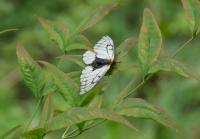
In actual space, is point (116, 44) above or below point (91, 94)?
below

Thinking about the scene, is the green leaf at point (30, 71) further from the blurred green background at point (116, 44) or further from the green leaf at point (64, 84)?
the blurred green background at point (116, 44)

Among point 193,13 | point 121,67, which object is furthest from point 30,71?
point 193,13

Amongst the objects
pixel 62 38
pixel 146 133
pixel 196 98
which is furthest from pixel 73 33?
pixel 196 98

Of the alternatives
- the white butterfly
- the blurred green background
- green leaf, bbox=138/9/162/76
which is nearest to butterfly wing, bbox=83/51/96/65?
the white butterfly

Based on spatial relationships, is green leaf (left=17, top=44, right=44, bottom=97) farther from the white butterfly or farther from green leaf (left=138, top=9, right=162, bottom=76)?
green leaf (left=138, top=9, right=162, bottom=76)

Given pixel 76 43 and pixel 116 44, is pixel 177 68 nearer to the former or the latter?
pixel 76 43

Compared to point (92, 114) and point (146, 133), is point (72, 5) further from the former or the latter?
point (92, 114)

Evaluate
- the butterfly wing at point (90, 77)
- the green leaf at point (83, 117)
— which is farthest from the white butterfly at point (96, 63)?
the green leaf at point (83, 117)
